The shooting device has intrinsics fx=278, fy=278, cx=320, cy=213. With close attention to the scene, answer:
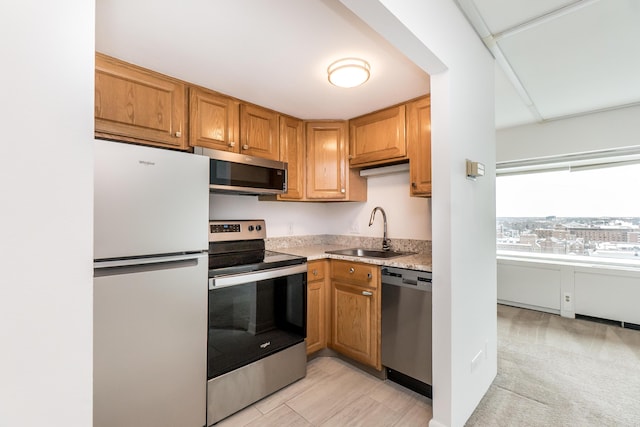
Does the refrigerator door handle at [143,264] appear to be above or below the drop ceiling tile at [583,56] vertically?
below

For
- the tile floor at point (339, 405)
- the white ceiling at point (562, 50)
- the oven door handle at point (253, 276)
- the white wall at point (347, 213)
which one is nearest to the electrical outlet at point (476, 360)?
the tile floor at point (339, 405)

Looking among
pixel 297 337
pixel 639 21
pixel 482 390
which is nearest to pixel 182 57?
pixel 297 337

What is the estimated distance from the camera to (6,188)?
40cm

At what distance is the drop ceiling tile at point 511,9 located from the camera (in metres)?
1.50

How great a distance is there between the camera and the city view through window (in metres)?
3.15

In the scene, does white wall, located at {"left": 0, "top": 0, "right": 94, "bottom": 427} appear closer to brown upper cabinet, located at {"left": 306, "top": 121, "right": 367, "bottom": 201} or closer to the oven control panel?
the oven control panel

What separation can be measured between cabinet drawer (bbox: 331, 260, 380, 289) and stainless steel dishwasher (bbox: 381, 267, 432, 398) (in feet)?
0.26

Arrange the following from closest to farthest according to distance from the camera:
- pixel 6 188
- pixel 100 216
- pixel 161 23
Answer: pixel 6 188
pixel 100 216
pixel 161 23

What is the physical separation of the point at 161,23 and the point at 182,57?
29cm

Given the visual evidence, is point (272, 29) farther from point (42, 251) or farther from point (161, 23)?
point (42, 251)

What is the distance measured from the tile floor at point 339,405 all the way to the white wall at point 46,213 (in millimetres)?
1624

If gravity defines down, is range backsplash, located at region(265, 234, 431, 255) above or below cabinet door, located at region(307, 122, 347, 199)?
below

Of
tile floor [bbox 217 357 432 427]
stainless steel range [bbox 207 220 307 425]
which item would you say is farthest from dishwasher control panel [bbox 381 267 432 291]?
tile floor [bbox 217 357 432 427]

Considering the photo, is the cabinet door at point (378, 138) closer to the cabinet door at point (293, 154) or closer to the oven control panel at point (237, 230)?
the cabinet door at point (293, 154)
